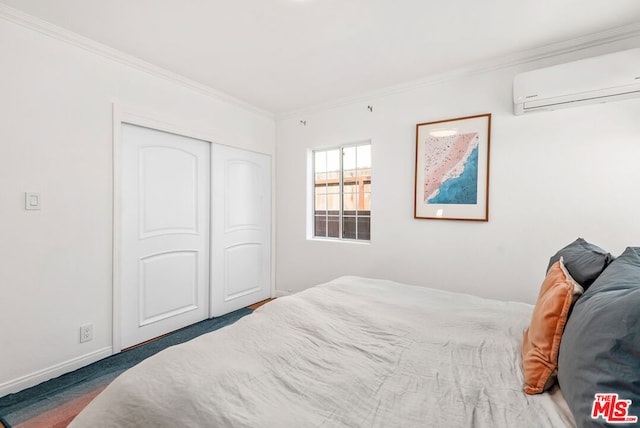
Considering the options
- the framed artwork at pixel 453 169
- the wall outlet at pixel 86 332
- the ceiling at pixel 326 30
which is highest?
the ceiling at pixel 326 30

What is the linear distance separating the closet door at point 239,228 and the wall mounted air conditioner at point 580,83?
2864mm

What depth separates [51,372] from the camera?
213cm

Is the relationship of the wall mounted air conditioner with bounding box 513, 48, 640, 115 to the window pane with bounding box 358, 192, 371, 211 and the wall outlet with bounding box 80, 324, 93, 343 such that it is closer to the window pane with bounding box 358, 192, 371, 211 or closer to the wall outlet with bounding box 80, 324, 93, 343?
the window pane with bounding box 358, 192, 371, 211

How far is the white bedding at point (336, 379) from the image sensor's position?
2.80 ft

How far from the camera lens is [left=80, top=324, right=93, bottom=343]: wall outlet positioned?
2.29 metres

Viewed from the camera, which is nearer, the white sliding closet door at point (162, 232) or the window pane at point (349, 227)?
the white sliding closet door at point (162, 232)

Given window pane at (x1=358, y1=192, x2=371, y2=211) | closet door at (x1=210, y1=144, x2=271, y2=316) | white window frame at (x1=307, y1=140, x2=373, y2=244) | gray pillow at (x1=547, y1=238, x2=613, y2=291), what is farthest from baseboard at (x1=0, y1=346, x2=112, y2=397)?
gray pillow at (x1=547, y1=238, x2=613, y2=291)

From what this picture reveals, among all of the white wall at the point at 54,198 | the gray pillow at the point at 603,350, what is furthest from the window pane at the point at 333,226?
the gray pillow at the point at 603,350

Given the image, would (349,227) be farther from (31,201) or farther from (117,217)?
(31,201)

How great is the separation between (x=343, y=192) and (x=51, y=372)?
10.1 ft

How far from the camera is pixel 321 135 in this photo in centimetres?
367

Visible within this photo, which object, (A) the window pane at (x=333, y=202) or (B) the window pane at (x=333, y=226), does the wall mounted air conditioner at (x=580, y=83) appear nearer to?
(A) the window pane at (x=333, y=202)

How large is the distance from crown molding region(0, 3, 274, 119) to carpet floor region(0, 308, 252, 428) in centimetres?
248

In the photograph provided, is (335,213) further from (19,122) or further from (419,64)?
(19,122)
